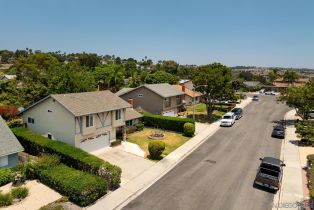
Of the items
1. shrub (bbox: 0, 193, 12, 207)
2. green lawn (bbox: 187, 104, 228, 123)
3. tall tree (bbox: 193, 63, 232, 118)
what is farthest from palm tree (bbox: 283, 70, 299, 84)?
shrub (bbox: 0, 193, 12, 207)

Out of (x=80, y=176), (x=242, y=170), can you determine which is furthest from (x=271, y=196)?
(x=80, y=176)

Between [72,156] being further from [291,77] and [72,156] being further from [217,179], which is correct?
[291,77]

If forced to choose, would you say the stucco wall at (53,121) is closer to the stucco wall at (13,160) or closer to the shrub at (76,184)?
the stucco wall at (13,160)

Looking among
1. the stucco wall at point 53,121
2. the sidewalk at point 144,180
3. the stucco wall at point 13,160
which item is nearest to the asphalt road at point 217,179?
the sidewalk at point 144,180

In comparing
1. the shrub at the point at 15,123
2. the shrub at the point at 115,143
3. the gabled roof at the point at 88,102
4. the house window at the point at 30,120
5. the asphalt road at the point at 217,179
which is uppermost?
the gabled roof at the point at 88,102

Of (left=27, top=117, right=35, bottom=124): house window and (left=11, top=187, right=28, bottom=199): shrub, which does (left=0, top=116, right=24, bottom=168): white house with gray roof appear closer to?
(left=11, top=187, right=28, bottom=199): shrub

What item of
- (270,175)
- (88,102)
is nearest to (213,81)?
(88,102)

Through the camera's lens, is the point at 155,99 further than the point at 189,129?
Yes
